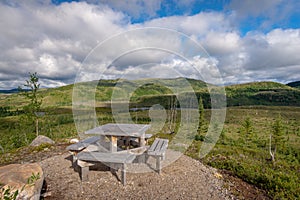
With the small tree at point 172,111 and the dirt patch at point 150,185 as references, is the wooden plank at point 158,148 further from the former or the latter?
the small tree at point 172,111

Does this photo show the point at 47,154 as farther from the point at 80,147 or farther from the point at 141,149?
the point at 141,149

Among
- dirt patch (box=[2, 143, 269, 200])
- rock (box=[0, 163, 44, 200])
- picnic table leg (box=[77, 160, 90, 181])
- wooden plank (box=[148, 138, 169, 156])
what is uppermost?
wooden plank (box=[148, 138, 169, 156])

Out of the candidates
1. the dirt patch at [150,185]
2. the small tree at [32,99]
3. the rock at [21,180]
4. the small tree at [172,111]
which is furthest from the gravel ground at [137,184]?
the small tree at [172,111]

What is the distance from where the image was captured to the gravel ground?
→ 5.06 metres

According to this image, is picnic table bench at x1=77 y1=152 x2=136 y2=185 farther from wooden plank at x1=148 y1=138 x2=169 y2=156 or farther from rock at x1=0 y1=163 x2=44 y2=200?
rock at x1=0 y1=163 x2=44 y2=200

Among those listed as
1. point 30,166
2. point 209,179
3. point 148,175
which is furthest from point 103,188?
point 209,179

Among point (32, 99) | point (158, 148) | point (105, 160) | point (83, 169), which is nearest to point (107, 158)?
point (105, 160)

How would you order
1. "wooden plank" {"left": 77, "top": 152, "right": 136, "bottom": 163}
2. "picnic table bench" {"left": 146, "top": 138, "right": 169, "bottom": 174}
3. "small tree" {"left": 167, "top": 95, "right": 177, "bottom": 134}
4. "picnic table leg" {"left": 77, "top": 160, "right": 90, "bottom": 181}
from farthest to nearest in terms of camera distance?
"small tree" {"left": 167, "top": 95, "right": 177, "bottom": 134}, "picnic table bench" {"left": 146, "top": 138, "right": 169, "bottom": 174}, "picnic table leg" {"left": 77, "top": 160, "right": 90, "bottom": 181}, "wooden plank" {"left": 77, "top": 152, "right": 136, "bottom": 163}

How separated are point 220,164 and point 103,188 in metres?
4.87

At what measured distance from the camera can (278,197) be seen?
17.5ft

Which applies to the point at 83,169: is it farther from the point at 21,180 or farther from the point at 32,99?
the point at 32,99

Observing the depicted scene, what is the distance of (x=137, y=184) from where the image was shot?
5590 millimetres

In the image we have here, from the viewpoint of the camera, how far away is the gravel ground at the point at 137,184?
506 cm

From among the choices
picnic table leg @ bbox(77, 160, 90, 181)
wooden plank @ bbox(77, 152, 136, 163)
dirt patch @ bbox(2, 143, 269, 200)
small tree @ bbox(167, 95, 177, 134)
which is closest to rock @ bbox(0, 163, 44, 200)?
dirt patch @ bbox(2, 143, 269, 200)
